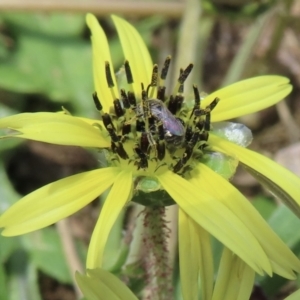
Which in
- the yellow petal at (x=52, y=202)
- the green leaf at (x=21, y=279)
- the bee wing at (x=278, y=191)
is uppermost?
the bee wing at (x=278, y=191)

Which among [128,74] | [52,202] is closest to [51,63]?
[128,74]

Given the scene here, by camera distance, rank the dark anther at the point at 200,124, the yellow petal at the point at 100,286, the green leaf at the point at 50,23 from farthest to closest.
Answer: the green leaf at the point at 50,23
the dark anther at the point at 200,124
the yellow petal at the point at 100,286

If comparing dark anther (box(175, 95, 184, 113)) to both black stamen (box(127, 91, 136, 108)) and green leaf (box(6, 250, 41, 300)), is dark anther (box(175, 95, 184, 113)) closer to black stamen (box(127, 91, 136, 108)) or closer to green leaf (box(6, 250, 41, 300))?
black stamen (box(127, 91, 136, 108))

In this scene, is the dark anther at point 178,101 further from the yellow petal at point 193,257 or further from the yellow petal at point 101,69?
the yellow petal at point 193,257

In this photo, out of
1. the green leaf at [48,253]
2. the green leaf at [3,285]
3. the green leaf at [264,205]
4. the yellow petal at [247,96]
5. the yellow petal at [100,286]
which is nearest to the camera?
the yellow petal at [100,286]

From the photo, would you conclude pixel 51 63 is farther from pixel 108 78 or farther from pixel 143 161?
pixel 143 161

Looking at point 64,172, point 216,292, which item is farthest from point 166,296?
point 64,172

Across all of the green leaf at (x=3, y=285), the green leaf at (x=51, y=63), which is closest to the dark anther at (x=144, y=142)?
the green leaf at (x=3, y=285)

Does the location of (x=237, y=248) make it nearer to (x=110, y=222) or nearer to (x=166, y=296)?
(x=110, y=222)
